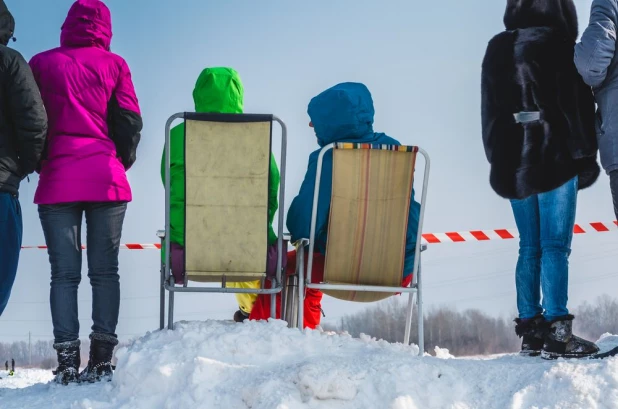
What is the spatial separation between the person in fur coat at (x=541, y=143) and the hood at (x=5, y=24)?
285 cm

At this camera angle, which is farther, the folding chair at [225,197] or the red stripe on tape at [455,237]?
the red stripe on tape at [455,237]

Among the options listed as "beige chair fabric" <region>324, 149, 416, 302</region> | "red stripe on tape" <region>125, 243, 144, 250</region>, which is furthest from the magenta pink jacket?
"red stripe on tape" <region>125, 243, 144, 250</region>

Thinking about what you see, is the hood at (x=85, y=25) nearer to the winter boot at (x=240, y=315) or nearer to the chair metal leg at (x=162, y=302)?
the chair metal leg at (x=162, y=302)

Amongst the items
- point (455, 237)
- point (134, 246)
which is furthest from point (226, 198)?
point (455, 237)

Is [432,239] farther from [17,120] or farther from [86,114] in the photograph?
[17,120]

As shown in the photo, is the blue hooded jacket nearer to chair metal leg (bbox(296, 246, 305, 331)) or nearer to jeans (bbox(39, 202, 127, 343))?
chair metal leg (bbox(296, 246, 305, 331))

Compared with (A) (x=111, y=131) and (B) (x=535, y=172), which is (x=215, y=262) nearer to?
(A) (x=111, y=131)

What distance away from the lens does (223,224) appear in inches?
186

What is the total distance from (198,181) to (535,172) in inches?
78.5

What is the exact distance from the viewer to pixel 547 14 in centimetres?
507

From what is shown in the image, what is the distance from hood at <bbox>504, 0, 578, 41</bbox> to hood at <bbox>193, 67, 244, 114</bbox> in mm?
1780

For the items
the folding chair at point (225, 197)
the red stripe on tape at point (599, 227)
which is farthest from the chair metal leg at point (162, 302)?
the red stripe on tape at point (599, 227)

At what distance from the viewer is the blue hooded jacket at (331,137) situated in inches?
201

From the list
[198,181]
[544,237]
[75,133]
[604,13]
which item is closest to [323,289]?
[198,181]
